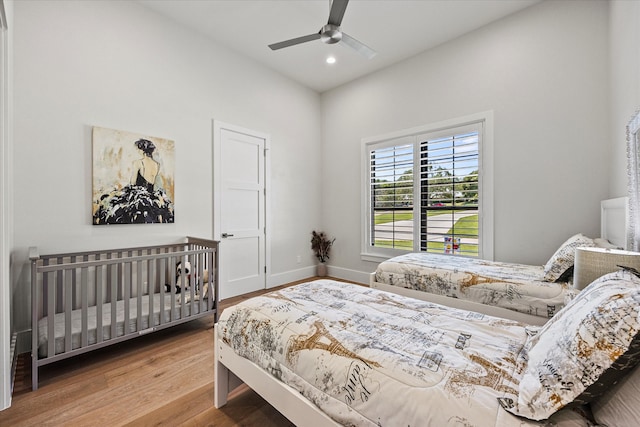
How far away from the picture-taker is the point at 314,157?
4.95 m

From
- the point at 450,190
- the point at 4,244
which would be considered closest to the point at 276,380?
the point at 4,244

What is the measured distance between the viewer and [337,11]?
2.43 m

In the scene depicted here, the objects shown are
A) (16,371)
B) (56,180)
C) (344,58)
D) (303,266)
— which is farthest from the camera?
(303,266)

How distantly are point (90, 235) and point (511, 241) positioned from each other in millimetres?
4269

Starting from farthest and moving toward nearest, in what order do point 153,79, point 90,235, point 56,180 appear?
point 153,79, point 90,235, point 56,180

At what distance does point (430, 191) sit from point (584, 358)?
315 cm

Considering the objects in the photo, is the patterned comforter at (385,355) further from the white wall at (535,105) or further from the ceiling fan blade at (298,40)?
the ceiling fan blade at (298,40)

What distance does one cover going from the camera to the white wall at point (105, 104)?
7.70 ft

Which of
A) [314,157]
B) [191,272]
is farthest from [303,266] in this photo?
[191,272]

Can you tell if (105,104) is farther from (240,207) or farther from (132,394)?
(132,394)

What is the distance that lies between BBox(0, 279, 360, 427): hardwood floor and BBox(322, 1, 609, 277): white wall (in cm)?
308

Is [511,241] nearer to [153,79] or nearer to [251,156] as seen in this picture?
[251,156]

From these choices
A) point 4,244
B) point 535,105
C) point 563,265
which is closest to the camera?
point 4,244

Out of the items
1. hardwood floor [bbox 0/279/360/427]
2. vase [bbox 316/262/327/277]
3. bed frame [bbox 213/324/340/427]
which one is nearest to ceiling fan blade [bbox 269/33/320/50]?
bed frame [bbox 213/324/340/427]
